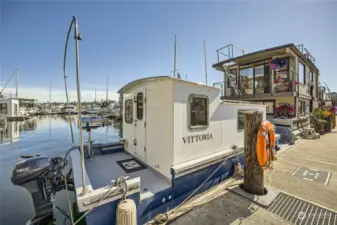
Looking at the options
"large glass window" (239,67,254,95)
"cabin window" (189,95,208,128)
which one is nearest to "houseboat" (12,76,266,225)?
"cabin window" (189,95,208,128)

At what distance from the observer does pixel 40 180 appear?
269 cm

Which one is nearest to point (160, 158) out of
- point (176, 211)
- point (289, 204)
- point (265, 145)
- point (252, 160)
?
point (176, 211)

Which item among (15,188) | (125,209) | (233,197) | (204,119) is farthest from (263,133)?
(15,188)

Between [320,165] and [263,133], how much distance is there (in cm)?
408

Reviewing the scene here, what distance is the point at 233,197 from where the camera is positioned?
3.22m

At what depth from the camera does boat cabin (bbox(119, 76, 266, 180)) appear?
3.06 meters

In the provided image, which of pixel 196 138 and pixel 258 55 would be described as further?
pixel 258 55

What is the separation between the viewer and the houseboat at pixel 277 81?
9.38 m

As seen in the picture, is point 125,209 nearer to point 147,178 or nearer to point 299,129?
point 147,178

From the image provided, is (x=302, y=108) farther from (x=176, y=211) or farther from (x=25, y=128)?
(x=25, y=128)

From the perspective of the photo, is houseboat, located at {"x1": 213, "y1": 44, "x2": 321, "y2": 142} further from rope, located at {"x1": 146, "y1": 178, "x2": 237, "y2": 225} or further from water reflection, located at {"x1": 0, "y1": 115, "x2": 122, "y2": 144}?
water reflection, located at {"x1": 0, "y1": 115, "x2": 122, "y2": 144}

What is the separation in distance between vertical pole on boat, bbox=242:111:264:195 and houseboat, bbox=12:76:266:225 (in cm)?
Result: 66

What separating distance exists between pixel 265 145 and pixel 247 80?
33.6ft

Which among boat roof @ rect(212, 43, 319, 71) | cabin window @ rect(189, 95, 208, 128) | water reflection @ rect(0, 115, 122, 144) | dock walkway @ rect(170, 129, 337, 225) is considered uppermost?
boat roof @ rect(212, 43, 319, 71)
